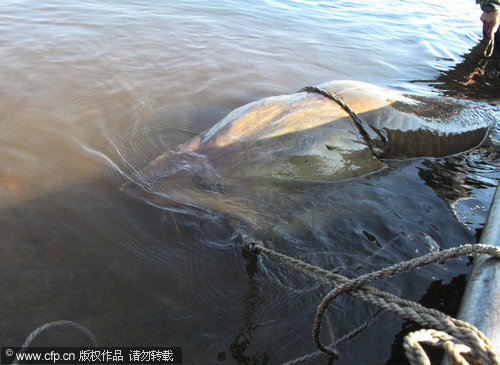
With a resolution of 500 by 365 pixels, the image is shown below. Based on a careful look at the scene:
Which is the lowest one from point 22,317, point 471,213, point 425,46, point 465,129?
point 22,317

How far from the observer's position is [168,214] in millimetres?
2625

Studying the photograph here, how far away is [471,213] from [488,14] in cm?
489

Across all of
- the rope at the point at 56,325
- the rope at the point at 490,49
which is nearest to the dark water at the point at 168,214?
the rope at the point at 56,325

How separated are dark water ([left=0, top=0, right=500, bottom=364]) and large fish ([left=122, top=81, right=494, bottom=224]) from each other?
0.14 m

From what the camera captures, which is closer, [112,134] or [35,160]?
[35,160]

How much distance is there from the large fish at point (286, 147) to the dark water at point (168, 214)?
14 centimetres

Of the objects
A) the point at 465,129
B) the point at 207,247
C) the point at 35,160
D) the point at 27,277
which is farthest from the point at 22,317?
the point at 465,129

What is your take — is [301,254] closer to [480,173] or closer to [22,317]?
[22,317]

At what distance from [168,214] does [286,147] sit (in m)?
1.03

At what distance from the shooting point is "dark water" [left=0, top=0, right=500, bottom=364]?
6.42 feet

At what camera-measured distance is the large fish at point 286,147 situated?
2.71 metres

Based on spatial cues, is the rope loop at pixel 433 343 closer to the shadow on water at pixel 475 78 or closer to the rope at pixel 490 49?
the shadow on water at pixel 475 78

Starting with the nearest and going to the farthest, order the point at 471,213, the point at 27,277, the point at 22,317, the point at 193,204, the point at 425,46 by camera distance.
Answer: the point at 22,317 < the point at 27,277 < the point at 193,204 < the point at 471,213 < the point at 425,46

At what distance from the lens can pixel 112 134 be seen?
3561mm
